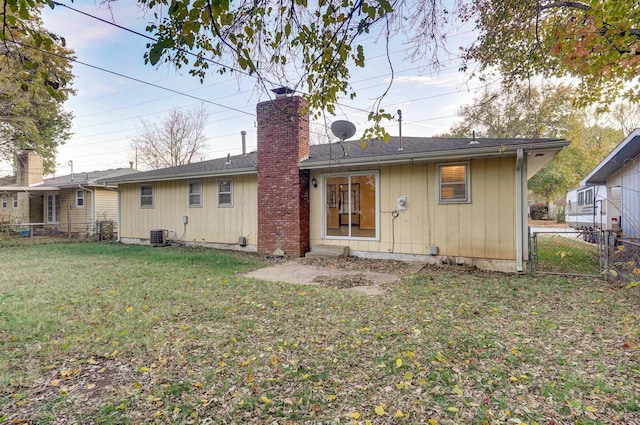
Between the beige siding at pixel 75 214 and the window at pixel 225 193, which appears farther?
the beige siding at pixel 75 214

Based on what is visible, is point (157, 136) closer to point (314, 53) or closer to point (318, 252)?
point (318, 252)

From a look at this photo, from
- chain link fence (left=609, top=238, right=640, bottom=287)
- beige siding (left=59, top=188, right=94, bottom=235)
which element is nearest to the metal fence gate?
chain link fence (left=609, top=238, right=640, bottom=287)

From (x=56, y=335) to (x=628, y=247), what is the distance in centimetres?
1008

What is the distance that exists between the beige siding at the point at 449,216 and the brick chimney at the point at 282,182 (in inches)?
53.6

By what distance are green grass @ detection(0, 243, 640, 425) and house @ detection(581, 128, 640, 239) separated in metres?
4.71

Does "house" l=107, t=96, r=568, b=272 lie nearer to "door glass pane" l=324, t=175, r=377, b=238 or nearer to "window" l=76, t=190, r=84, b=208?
"door glass pane" l=324, t=175, r=377, b=238

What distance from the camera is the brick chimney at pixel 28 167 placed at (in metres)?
18.3

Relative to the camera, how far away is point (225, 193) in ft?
35.0

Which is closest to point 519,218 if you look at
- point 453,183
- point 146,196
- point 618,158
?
point 453,183

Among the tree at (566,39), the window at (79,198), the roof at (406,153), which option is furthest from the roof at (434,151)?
the window at (79,198)

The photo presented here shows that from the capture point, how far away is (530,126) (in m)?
20.5

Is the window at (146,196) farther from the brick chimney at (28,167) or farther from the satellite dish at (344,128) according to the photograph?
the brick chimney at (28,167)

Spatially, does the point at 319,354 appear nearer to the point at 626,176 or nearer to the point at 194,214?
the point at 194,214

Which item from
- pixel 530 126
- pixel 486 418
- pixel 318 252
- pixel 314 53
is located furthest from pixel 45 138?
pixel 530 126
